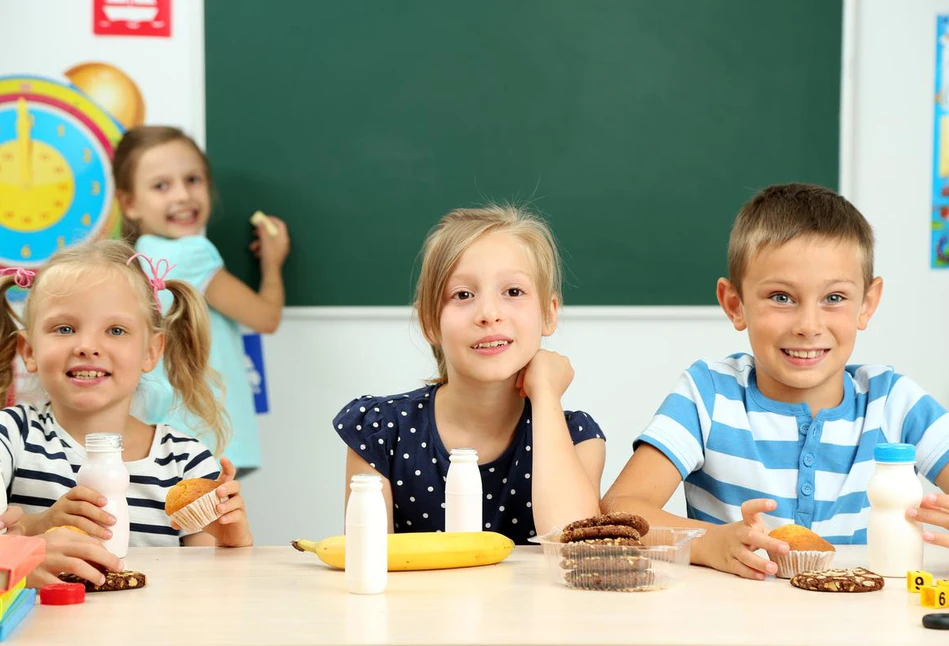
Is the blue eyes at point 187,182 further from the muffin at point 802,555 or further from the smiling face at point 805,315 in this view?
the muffin at point 802,555

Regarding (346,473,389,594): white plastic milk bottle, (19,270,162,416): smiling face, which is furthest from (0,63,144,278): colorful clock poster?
(346,473,389,594): white plastic milk bottle

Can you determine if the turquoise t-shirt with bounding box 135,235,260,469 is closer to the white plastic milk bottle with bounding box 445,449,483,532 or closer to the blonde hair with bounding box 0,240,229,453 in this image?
the blonde hair with bounding box 0,240,229,453

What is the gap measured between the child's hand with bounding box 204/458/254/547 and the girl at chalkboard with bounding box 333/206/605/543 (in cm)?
28

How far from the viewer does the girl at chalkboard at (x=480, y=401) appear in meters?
1.81

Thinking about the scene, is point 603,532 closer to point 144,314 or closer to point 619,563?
point 619,563

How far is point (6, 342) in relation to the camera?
2074 mm

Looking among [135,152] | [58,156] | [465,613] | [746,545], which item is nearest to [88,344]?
[465,613]

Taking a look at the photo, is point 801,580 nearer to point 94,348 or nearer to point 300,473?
point 94,348

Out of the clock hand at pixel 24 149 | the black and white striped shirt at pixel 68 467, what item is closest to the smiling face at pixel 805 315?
the black and white striped shirt at pixel 68 467

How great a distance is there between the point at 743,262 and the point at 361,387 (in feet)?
6.07

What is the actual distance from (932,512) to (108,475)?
1.07 metres

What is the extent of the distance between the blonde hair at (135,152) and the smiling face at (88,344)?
1.46 meters

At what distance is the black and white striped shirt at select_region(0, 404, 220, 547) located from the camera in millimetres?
1793

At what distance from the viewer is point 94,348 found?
1.87 meters
